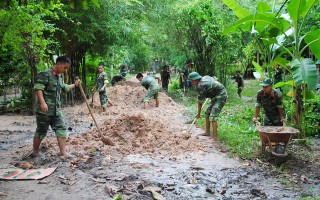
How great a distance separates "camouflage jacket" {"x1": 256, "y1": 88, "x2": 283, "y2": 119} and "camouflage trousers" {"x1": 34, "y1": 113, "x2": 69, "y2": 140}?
4.05 metres

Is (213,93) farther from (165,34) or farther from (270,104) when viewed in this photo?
(165,34)

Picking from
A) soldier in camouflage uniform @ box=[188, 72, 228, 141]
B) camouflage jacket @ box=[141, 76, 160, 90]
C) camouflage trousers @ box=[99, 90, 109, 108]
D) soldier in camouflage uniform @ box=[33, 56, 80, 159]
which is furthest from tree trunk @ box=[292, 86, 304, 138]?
camouflage trousers @ box=[99, 90, 109, 108]

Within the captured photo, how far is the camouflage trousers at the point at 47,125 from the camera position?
5.53 meters

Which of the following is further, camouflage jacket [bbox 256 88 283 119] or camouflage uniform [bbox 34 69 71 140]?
camouflage jacket [bbox 256 88 283 119]

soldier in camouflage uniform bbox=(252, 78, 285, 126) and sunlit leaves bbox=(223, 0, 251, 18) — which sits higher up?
sunlit leaves bbox=(223, 0, 251, 18)

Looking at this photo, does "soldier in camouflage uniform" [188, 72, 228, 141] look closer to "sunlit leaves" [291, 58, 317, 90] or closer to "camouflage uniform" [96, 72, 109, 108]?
"sunlit leaves" [291, 58, 317, 90]

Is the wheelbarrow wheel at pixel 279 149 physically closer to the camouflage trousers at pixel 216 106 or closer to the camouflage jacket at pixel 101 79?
the camouflage trousers at pixel 216 106

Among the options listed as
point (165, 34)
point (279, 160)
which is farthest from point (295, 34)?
point (165, 34)

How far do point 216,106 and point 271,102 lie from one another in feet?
4.46

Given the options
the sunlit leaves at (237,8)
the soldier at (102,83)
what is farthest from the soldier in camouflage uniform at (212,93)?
the soldier at (102,83)

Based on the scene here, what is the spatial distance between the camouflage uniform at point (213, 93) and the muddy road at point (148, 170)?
2.41 ft

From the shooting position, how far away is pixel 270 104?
664cm

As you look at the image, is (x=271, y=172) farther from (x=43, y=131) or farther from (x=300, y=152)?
(x=43, y=131)

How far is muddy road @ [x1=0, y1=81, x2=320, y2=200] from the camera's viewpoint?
436 centimetres
